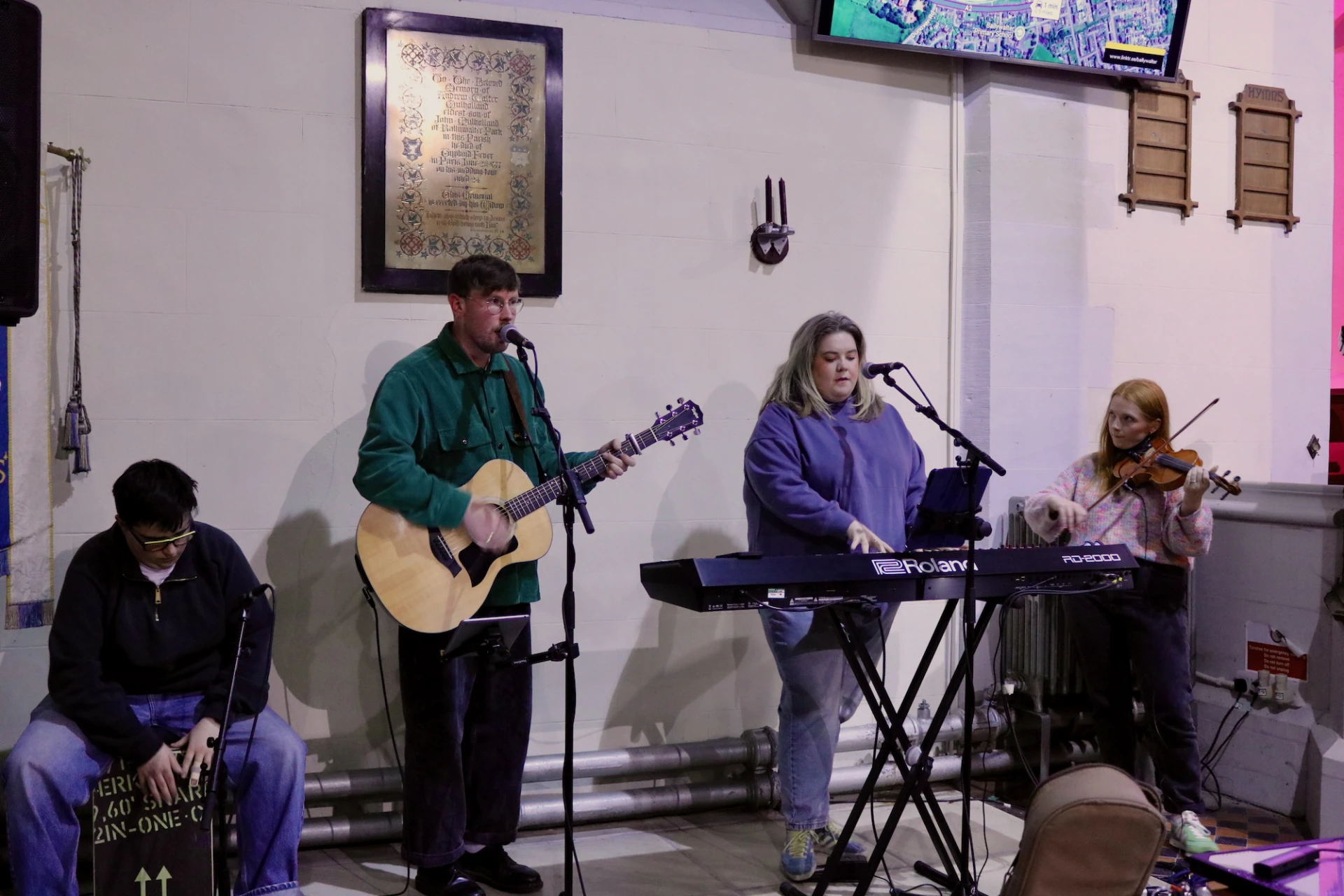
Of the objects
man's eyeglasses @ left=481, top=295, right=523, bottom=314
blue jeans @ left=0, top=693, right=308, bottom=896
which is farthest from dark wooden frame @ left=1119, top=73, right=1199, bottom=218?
blue jeans @ left=0, top=693, right=308, bottom=896

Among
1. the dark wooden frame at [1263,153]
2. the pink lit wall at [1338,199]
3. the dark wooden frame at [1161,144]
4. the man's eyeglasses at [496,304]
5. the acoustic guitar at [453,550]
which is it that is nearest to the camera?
the acoustic guitar at [453,550]

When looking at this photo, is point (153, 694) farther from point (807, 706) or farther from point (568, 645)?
point (807, 706)

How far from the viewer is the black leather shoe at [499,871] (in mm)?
3135

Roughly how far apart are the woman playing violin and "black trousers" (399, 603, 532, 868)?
1.77m

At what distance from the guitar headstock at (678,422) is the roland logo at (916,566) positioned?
0.79m

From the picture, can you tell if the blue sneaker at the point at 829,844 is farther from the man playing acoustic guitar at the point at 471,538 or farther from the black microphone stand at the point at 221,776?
the black microphone stand at the point at 221,776

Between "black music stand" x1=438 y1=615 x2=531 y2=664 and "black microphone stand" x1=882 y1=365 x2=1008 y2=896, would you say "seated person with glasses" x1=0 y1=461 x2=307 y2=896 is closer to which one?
"black music stand" x1=438 y1=615 x2=531 y2=664

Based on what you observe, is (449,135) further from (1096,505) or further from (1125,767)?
(1125,767)

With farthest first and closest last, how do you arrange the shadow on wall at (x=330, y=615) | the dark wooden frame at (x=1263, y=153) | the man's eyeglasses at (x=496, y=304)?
the dark wooden frame at (x=1263, y=153) → the shadow on wall at (x=330, y=615) → the man's eyeglasses at (x=496, y=304)

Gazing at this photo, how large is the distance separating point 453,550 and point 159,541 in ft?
2.33

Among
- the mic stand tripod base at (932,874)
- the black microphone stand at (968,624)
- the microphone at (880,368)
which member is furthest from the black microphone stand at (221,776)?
the mic stand tripod base at (932,874)

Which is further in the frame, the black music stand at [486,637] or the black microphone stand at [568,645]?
the black music stand at [486,637]

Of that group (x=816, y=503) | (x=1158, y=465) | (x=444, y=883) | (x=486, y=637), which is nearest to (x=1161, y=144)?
(x=1158, y=465)

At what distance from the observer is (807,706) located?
3.12m
